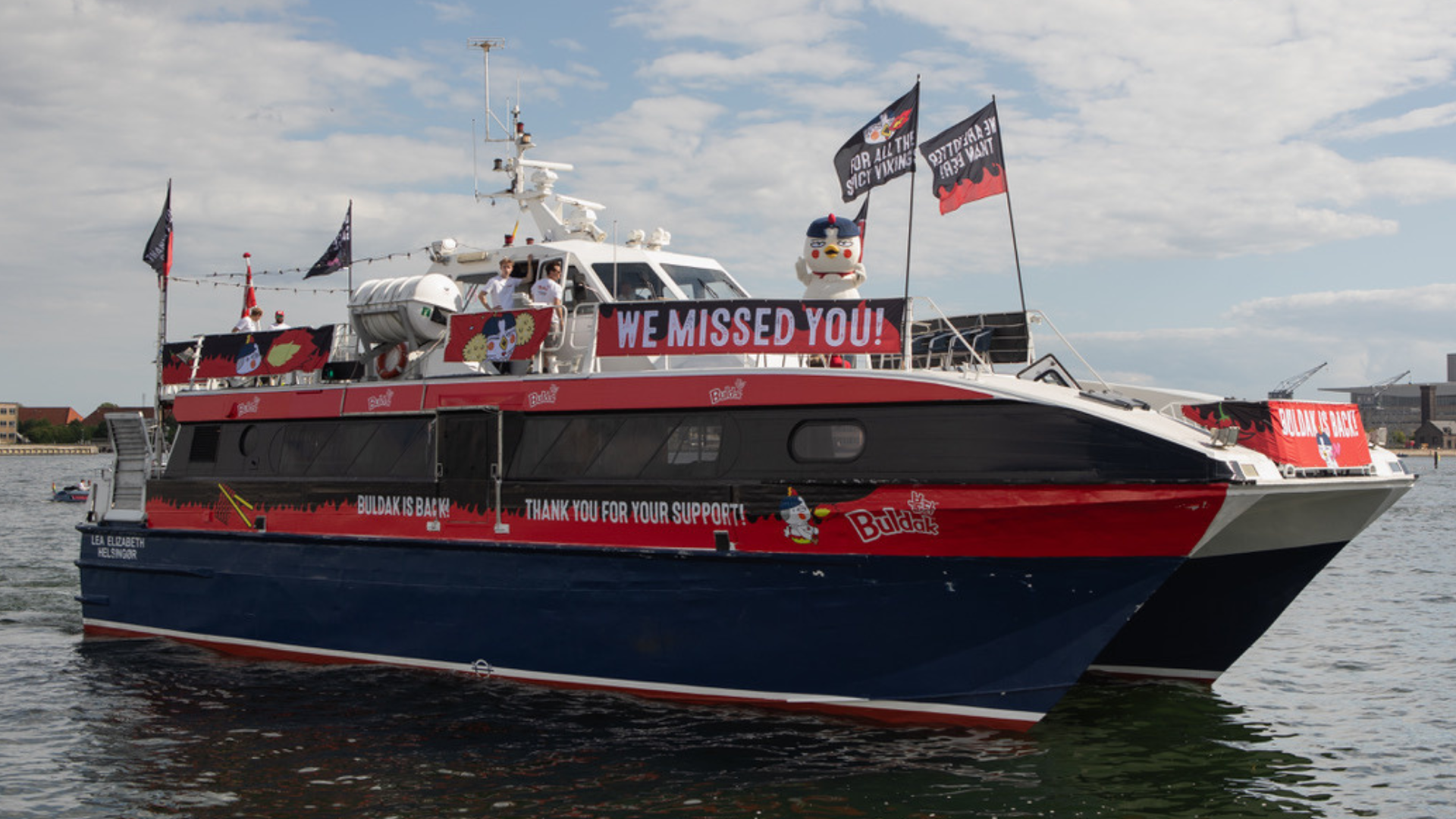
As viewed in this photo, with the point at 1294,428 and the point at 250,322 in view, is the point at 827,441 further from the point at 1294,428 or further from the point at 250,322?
the point at 250,322

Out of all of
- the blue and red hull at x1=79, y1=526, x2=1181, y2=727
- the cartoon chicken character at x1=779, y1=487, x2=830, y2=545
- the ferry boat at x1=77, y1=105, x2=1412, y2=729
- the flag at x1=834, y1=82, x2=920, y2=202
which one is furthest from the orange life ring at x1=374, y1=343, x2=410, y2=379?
the cartoon chicken character at x1=779, y1=487, x2=830, y2=545

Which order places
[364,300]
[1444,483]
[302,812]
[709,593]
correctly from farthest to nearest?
[1444,483] → [364,300] → [709,593] → [302,812]

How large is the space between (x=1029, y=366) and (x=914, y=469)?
191cm

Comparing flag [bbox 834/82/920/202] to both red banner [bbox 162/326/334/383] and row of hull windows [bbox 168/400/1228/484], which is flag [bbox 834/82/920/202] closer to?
row of hull windows [bbox 168/400/1228/484]

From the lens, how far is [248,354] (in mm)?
13570

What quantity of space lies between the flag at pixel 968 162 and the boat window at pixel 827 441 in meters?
2.99

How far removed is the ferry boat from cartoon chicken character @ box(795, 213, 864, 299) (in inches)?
31.3

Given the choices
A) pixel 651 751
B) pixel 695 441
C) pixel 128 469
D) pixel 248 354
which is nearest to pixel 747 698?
pixel 651 751

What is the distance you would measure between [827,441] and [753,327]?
117cm

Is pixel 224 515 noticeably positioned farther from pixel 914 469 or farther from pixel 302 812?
pixel 914 469

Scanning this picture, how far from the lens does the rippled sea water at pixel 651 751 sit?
328 inches

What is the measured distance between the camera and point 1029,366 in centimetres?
1032

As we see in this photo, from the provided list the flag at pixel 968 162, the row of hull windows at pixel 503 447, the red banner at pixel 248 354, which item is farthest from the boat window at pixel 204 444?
the flag at pixel 968 162

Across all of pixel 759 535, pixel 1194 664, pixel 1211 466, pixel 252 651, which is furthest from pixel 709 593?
pixel 252 651
